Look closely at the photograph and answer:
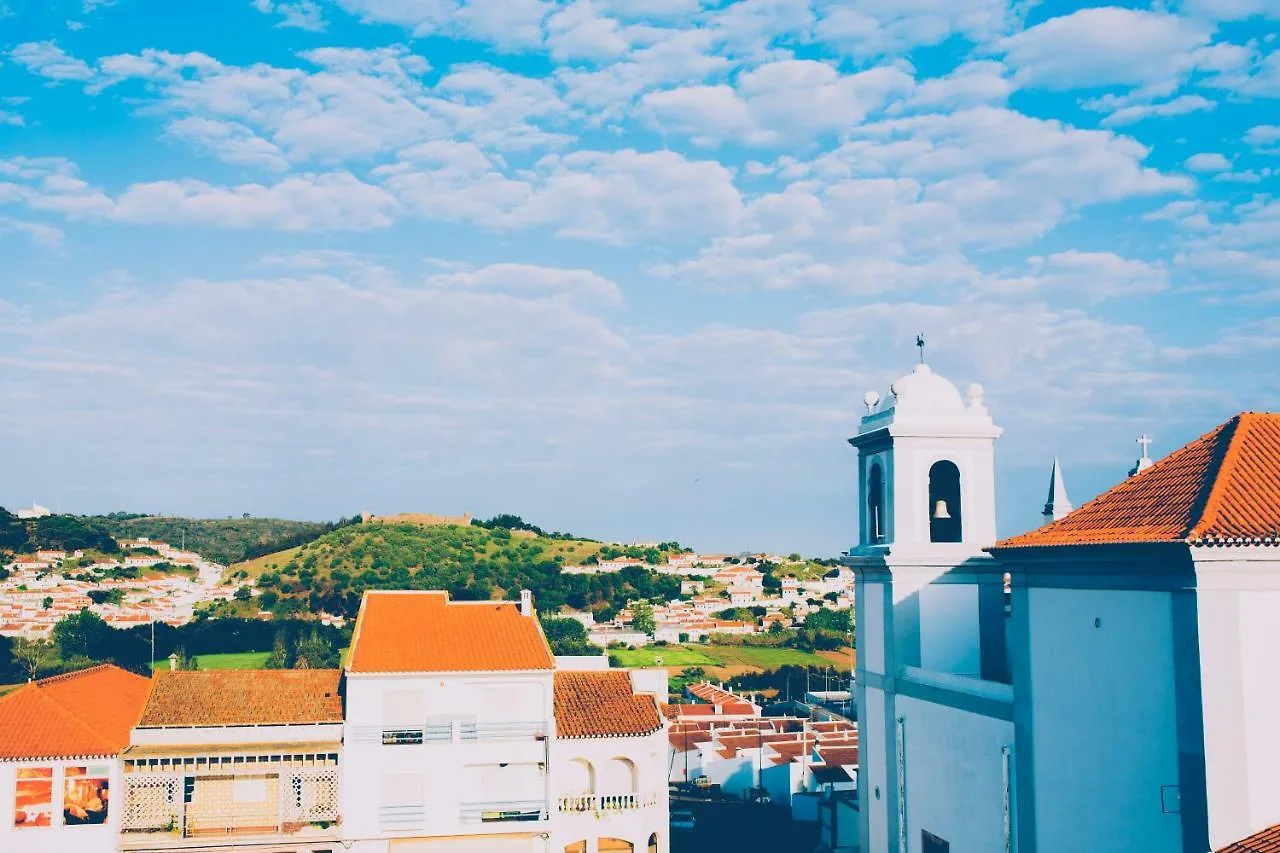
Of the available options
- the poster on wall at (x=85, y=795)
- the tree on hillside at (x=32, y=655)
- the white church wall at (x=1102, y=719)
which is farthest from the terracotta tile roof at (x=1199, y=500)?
the tree on hillside at (x=32, y=655)

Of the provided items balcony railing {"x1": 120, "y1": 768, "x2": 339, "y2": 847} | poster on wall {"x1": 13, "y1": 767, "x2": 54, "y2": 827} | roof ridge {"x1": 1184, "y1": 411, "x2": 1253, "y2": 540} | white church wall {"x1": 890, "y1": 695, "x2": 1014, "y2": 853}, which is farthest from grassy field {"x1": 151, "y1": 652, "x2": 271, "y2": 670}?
roof ridge {"x1": 1184, "y1": 411, "x2": 1253, "y2": 540}

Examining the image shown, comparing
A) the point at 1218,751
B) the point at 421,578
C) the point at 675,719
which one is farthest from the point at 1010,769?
the point at 421,578

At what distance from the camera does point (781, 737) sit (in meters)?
53.9

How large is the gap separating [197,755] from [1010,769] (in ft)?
64.5

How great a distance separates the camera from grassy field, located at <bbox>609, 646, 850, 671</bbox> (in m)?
94.9

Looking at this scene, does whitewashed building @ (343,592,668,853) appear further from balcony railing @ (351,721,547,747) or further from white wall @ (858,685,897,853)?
white wall @ (858,685,897,853)

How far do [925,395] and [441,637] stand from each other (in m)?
15.5

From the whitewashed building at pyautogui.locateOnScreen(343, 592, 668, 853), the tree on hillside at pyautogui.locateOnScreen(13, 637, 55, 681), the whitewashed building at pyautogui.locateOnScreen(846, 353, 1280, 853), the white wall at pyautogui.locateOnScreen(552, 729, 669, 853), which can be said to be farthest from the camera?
the tree on hillside at pyautogui.locateOnScreen(13, 637, 55, 681)

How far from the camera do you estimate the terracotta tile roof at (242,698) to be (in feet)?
94.3

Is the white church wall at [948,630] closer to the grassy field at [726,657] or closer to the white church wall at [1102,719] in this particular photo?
the white church wall at [1102,719]

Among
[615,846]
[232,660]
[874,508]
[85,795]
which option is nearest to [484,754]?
[615,846]

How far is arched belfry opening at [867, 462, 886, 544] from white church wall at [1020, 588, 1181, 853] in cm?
653

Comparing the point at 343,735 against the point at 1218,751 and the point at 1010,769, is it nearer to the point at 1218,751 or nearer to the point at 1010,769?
the point at 1010,769

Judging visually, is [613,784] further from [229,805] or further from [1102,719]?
[1102,719]
